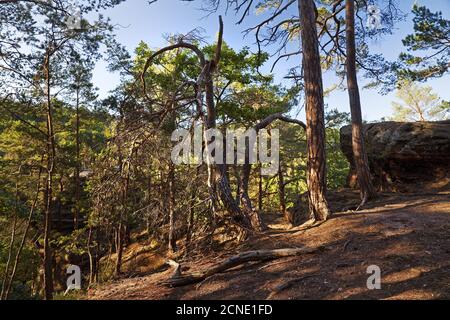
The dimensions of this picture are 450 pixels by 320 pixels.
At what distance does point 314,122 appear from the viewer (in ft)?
22.2

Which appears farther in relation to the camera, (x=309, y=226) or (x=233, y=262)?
(x=309, y=226)

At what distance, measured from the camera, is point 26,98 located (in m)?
9.30

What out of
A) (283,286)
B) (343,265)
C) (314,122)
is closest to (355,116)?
(314,122)

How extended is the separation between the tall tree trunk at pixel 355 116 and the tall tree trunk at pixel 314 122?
316cm

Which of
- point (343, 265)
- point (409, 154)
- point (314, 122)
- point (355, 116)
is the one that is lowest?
point (343, 265)

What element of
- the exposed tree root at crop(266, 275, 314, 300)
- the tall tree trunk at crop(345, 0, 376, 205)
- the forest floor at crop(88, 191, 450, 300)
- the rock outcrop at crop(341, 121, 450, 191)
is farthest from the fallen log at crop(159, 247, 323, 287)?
the rock outcrop at crop(341, 121, 450, 191)

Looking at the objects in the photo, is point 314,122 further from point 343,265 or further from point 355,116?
point 355,116

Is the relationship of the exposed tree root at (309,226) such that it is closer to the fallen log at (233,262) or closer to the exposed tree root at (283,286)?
the fallen log at (233,262)

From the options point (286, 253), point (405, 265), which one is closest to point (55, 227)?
point (286, 253)

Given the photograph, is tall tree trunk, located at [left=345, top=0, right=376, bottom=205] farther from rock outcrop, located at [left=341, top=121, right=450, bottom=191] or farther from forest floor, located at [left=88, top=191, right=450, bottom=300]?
rock outcrop, located at [left=341, top=121, right=450, bottom=191]

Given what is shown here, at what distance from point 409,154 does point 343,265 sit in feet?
28.7

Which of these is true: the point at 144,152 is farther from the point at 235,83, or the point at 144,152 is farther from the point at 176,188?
the point at 235,83

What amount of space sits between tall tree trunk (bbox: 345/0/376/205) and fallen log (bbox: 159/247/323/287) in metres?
5.06

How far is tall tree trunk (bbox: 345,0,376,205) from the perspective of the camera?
30.6 feet
